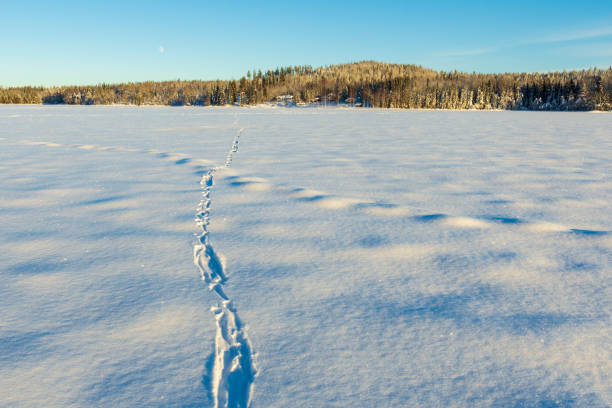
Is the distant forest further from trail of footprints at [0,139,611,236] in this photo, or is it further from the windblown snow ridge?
the windblown snow ridge

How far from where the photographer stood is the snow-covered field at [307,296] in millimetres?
1833

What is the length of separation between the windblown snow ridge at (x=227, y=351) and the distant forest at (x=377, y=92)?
89.3 meters

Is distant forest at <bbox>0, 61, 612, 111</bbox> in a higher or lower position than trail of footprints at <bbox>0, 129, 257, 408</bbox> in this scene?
higher

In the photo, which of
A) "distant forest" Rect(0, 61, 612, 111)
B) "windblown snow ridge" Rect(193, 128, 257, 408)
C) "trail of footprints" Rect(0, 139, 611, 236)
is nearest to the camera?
"windblown snow ridge" Rect(193, 128, 257, 408)

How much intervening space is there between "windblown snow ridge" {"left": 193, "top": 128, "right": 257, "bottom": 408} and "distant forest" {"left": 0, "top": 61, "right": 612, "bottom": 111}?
293 feet

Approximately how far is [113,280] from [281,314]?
1428 mm

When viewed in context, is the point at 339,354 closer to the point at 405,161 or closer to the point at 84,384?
the point at 84,384

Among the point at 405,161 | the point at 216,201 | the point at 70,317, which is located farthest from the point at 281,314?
the point at 405,161

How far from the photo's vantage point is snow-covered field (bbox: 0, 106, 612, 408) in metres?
1.83

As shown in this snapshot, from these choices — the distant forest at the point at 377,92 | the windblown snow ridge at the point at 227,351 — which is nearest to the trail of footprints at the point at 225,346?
the windblown snow ridge at the point at 227,351

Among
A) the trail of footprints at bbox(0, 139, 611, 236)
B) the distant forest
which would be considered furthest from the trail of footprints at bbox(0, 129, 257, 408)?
the distant forest

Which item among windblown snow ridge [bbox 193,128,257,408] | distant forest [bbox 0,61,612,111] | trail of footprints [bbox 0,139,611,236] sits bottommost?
windblown snow ridge [bbox 193,128,257,408]

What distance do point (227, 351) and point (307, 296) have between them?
2.47 feet

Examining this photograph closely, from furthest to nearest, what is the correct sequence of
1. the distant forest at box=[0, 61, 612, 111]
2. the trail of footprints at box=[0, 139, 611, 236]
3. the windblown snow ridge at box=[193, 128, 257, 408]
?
the distant forest at box=[0, 61, 612, 111] < the trail of footprints at box=[0, 139, 611, 236] < the windblown snow ridge at box=[193, 128, 257, 408]
